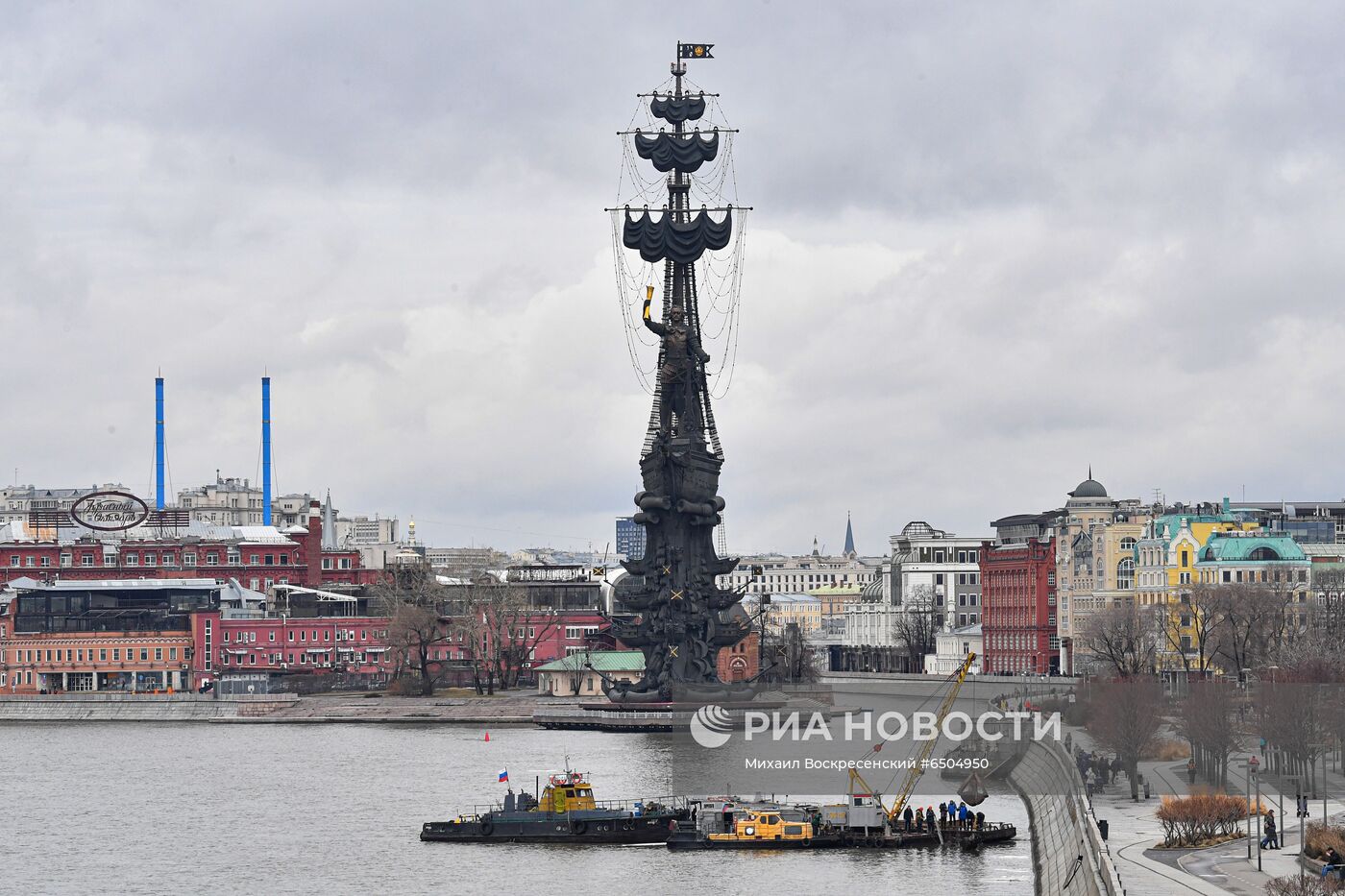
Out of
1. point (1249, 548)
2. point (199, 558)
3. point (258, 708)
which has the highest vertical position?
point (199, 558)

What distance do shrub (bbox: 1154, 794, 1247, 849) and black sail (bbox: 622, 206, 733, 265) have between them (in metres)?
88.9

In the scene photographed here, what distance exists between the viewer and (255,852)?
74.9 meters

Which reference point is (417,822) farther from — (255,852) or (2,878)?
(2,878)

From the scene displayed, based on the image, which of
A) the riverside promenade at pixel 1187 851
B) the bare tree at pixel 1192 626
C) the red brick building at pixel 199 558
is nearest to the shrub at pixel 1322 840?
the riverside promenade at pixel 1187 851

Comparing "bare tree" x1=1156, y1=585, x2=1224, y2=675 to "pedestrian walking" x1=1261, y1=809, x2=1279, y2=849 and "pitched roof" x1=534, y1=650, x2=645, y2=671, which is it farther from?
"pedestrian walking" x1=1261, y1=809, x2=1279, y2=849

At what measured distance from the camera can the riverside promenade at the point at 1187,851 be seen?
50938 millimetres

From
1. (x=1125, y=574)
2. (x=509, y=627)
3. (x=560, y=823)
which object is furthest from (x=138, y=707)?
(x=560, y=823)

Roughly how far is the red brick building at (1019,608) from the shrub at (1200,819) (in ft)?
371

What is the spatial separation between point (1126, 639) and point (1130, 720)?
6040 cm

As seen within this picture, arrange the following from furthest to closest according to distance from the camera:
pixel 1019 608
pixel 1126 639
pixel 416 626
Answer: pixel 1019 608
pixel 416 626
pixel 1126 639

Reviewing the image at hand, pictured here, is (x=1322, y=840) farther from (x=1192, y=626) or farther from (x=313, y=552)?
(x=313, y=552)

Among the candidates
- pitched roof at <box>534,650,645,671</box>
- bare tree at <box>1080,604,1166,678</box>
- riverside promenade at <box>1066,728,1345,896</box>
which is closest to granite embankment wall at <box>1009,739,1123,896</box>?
riverside promenade at <box>1066,728,1345,896</box>

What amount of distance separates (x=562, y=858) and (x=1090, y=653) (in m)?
A: 94.0

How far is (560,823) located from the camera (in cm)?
7588
